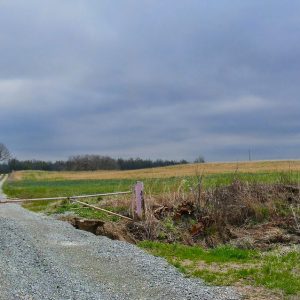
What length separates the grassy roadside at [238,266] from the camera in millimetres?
10336

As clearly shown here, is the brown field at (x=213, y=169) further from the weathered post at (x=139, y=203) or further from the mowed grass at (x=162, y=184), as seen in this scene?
the weathered post at (x=139, y=203)

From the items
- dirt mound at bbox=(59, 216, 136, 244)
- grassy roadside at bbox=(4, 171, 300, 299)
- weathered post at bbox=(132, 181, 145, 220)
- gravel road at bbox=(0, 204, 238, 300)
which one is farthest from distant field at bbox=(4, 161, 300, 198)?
Result: gravel road at bbox=(0, 204, 238, 300)

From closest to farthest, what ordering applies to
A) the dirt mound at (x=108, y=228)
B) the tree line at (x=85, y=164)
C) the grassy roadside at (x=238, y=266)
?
the grassy roadside at (x=238, y=266), the dirt mound at (x=108, y=228), the tree line at (x=85, y=164)

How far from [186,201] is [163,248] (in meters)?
6.14

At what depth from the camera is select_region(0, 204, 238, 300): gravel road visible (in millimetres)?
9523

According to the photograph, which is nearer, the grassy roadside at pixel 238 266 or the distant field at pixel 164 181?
the grassy roadside at pixel 238 266

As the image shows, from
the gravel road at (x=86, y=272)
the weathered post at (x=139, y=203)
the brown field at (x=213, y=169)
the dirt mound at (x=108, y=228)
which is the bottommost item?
the gravel road at (x=86, y=272)

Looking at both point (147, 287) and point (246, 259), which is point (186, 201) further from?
point (147, 287)

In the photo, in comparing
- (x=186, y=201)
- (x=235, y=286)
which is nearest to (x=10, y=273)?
(x=235, y=286)

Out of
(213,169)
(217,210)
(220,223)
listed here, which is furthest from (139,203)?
(213,169)

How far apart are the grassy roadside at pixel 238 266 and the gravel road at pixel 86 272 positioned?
0.50 meters

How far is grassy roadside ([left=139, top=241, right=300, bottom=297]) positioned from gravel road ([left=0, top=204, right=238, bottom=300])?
501 millimetres

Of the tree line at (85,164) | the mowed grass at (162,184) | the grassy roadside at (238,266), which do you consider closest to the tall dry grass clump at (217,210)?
the mowed grass at (162,184)

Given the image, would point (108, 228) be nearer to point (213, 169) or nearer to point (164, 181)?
point (164, 181)
